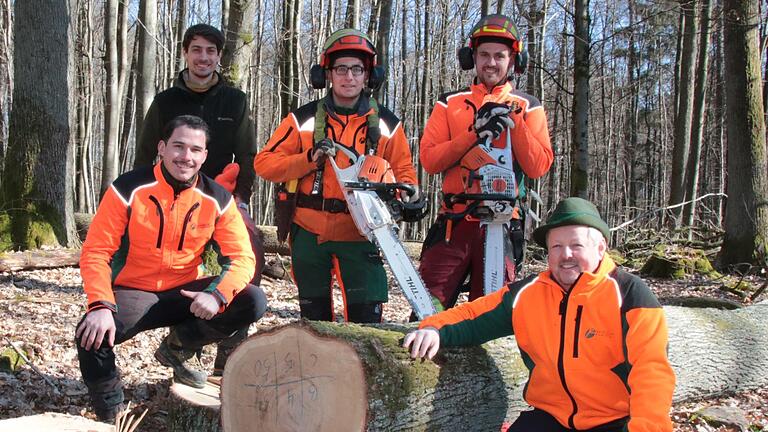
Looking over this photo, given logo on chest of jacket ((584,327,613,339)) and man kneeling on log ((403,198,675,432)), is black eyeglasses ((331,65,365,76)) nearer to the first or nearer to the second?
man kneeling on log ((403,198,675,432))

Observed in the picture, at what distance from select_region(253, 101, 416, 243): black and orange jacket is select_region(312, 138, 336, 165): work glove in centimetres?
6

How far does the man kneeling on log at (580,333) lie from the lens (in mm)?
2836

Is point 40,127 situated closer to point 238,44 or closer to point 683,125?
point 238,44

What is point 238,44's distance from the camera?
8.36 meters

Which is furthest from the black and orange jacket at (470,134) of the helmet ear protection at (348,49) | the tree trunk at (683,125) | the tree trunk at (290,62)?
the tree trunk at (683,125)

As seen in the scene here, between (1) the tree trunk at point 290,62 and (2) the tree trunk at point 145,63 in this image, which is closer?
(2) the tree trunk at point 145,63

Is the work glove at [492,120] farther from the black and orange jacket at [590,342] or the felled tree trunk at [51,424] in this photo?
the felled tree trunk at [51,424]

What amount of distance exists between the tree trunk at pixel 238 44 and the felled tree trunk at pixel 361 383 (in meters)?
5.88

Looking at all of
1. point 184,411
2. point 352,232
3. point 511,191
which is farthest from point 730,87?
point 184,411

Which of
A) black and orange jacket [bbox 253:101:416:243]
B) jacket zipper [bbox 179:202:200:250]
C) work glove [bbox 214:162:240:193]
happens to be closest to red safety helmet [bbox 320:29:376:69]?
black and orange jacket [bbox 253:101:416:243]

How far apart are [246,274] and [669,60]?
110 ft

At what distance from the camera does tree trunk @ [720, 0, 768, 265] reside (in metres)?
9.70

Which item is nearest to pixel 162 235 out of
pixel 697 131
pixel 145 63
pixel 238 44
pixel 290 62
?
pixel 238 44

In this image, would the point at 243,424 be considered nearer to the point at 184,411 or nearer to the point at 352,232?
the point at 184,411
